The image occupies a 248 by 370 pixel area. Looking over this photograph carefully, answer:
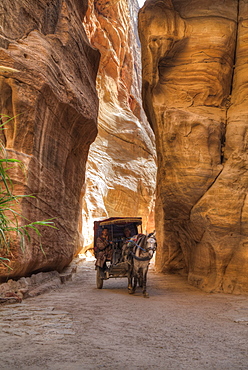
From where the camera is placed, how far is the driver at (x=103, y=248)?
11426 mm

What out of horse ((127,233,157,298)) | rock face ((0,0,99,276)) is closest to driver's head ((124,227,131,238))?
horse ((127,233,157,298))

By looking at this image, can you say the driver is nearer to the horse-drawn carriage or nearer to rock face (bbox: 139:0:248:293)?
the horse-drawn carriage

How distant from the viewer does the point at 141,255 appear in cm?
968

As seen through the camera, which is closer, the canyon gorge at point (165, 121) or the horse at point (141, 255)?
the horse at point (141, 255)

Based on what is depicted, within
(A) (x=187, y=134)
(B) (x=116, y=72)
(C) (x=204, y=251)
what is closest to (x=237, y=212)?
(C) (x=204, y=251)

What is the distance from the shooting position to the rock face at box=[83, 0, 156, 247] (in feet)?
97.9

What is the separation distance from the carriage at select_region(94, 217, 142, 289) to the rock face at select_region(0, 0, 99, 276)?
5.06 feet

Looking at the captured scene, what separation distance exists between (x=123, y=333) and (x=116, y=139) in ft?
88.3

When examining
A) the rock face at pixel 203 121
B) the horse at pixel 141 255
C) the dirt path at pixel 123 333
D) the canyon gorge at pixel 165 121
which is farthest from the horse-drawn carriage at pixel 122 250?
the rock face at pixel 203 121

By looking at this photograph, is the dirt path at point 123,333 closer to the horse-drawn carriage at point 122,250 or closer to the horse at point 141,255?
the horse at point 141,255

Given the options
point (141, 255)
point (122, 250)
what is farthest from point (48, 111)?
point (141, 255)

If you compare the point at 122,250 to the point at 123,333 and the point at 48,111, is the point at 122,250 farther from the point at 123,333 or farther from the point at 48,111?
the point at 123,333

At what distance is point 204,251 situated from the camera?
11320 mm

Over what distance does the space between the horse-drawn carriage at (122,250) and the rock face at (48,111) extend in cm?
154
